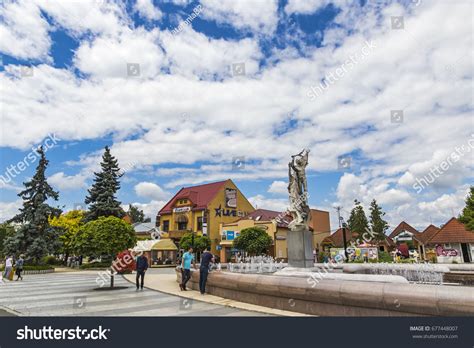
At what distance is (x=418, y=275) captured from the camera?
1400 centimetres

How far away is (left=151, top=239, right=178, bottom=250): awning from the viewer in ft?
144

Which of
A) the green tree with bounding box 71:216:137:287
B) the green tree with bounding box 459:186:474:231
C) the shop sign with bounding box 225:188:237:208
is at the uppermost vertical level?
the shop sign with bounding box 225:188:237:208

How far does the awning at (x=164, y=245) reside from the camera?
44031 millimetres

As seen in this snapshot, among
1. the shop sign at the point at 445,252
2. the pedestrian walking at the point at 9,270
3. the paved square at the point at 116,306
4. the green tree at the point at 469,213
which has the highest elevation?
the green tree at the point at 469,213

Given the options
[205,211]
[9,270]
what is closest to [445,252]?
[205,211]

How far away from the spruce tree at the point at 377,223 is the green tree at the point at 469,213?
60.9ft

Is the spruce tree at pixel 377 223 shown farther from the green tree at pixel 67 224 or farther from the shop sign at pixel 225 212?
the green tree at pixel 67 224

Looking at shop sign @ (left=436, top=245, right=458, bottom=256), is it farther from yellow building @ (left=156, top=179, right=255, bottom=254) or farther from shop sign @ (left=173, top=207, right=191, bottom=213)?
shop sign @ (left=173, top=207, right=191, bottom=213)

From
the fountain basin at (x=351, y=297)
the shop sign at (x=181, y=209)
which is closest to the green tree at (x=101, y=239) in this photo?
the fountain basin at (x=351, y=297)

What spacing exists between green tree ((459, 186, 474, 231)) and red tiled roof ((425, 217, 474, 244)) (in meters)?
2.49

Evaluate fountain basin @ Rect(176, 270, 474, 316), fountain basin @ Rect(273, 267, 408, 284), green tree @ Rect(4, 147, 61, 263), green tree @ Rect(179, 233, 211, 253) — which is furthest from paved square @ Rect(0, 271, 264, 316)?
green tree @ Rect(179, 233, 211, 253)

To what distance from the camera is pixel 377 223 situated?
54.8 m
